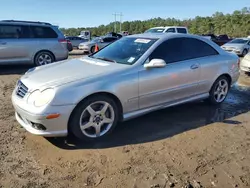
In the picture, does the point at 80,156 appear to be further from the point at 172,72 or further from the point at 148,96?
the point at 172,72

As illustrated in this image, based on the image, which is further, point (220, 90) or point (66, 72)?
point (220, 90)

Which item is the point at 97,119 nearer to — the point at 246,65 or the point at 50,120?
the point at 50,120

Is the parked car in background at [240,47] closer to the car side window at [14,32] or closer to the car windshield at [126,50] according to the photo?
the car side window at [14,32]

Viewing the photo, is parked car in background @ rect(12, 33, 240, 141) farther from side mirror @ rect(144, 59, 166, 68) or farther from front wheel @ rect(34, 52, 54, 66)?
front wheel @ rect(34, 52, 54, 66)

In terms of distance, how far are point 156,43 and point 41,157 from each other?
258cm

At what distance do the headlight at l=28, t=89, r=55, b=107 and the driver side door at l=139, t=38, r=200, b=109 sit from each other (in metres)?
1.39

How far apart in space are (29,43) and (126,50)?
6185 millimetres

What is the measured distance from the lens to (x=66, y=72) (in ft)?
13.7

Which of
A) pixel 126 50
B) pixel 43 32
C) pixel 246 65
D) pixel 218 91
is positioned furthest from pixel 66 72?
pixel 246 65

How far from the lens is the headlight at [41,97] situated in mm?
3588

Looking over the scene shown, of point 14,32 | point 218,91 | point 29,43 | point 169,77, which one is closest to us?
point 169,77

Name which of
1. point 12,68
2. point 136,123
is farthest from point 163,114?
point 12,68

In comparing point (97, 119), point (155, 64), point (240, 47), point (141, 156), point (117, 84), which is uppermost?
point (155, 64)

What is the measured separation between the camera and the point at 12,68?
35.1 feet
